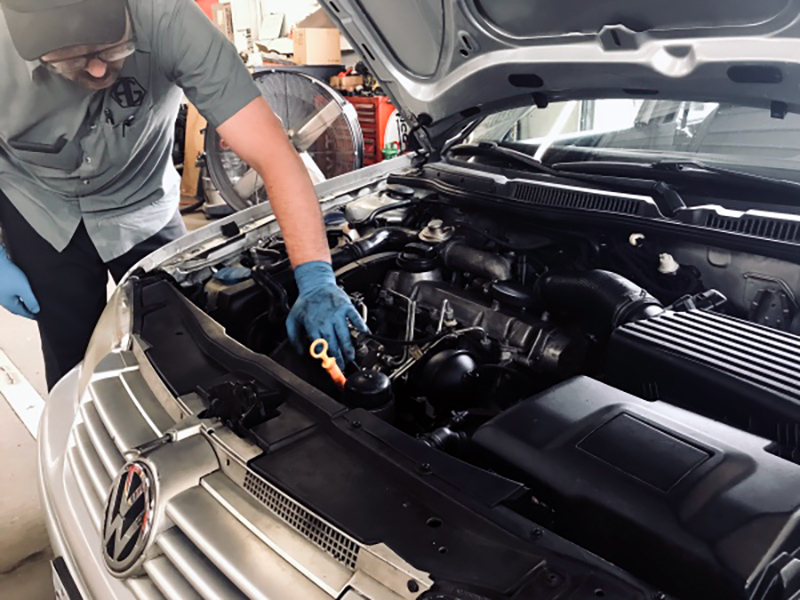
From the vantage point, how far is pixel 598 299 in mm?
1207

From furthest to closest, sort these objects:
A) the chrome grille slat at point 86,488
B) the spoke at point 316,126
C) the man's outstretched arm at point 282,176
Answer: the spoke at point 316,126, the man's outstretched arm at point 282,176, the chrome grille slat at point 86,488

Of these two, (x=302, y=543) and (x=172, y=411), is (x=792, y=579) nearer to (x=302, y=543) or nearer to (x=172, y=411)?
(x=302, y=543)

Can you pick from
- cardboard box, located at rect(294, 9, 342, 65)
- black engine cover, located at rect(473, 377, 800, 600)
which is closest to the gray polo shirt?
black engine cover, located at rect(473, 377, 800, 600)

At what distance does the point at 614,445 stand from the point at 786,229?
0.66 m

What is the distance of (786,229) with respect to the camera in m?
1.19

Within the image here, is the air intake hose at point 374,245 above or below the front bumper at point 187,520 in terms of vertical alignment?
above

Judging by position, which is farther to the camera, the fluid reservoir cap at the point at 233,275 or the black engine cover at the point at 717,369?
→ the fluid reservoir cap at the point at 233,275

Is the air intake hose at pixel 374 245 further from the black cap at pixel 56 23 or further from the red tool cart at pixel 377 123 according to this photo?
the red tool cart at pixel 377 123

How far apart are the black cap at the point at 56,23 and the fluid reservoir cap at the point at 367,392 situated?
96 cm

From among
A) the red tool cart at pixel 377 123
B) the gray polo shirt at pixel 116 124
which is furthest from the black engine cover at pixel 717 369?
the red tool cart at pixel 377 123

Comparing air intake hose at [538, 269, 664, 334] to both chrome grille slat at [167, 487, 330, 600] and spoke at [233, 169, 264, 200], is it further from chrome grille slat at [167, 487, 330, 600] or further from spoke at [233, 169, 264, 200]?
spoke at [233, 169, 264, 200]

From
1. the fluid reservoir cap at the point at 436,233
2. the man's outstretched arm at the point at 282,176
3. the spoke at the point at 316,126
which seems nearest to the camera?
the man's outstretched arm at the point at 282,176

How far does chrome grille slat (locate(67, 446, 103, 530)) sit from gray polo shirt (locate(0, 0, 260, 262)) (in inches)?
34.2

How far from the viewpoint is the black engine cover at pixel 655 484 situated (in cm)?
66
